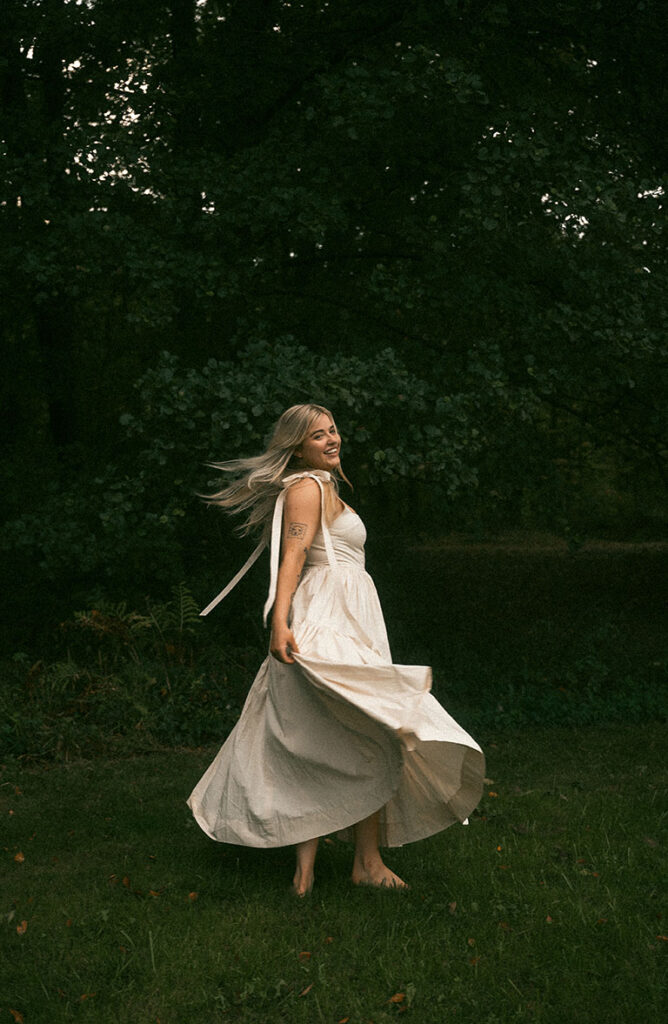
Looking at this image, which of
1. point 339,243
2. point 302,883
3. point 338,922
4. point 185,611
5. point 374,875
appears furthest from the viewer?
point 339,243

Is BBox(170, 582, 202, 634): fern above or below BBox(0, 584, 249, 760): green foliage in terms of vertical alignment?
above

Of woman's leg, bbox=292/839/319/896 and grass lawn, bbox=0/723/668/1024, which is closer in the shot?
grass lawn, bbox=0/723/668/1024

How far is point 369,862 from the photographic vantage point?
198 inches

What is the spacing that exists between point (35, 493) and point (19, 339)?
3.06 meters

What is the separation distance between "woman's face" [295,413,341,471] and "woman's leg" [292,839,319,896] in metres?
1.82

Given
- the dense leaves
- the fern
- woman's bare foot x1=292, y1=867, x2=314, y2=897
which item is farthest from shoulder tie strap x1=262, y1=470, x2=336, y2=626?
the fern

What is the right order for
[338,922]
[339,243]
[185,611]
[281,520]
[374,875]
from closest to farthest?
[338,922] → [374,875] → [281,520] → [185,611] → [339,243]

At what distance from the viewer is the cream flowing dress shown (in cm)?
464

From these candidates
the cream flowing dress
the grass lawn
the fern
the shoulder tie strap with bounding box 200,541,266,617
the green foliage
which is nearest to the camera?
the grass lawn

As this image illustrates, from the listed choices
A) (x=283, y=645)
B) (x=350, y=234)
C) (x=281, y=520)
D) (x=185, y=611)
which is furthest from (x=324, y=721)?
(x=350, y=234)

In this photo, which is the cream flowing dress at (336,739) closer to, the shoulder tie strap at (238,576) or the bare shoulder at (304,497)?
the bare shoulder at (304,497)

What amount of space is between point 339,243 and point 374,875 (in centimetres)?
714

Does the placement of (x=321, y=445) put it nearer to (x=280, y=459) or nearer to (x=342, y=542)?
(x=280, y=459)

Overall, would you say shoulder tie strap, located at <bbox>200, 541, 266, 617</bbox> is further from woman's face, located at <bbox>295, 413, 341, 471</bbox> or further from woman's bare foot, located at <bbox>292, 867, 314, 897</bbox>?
woman's bare foot, located at <bbox>292, 867, 314, 897</bbox>
